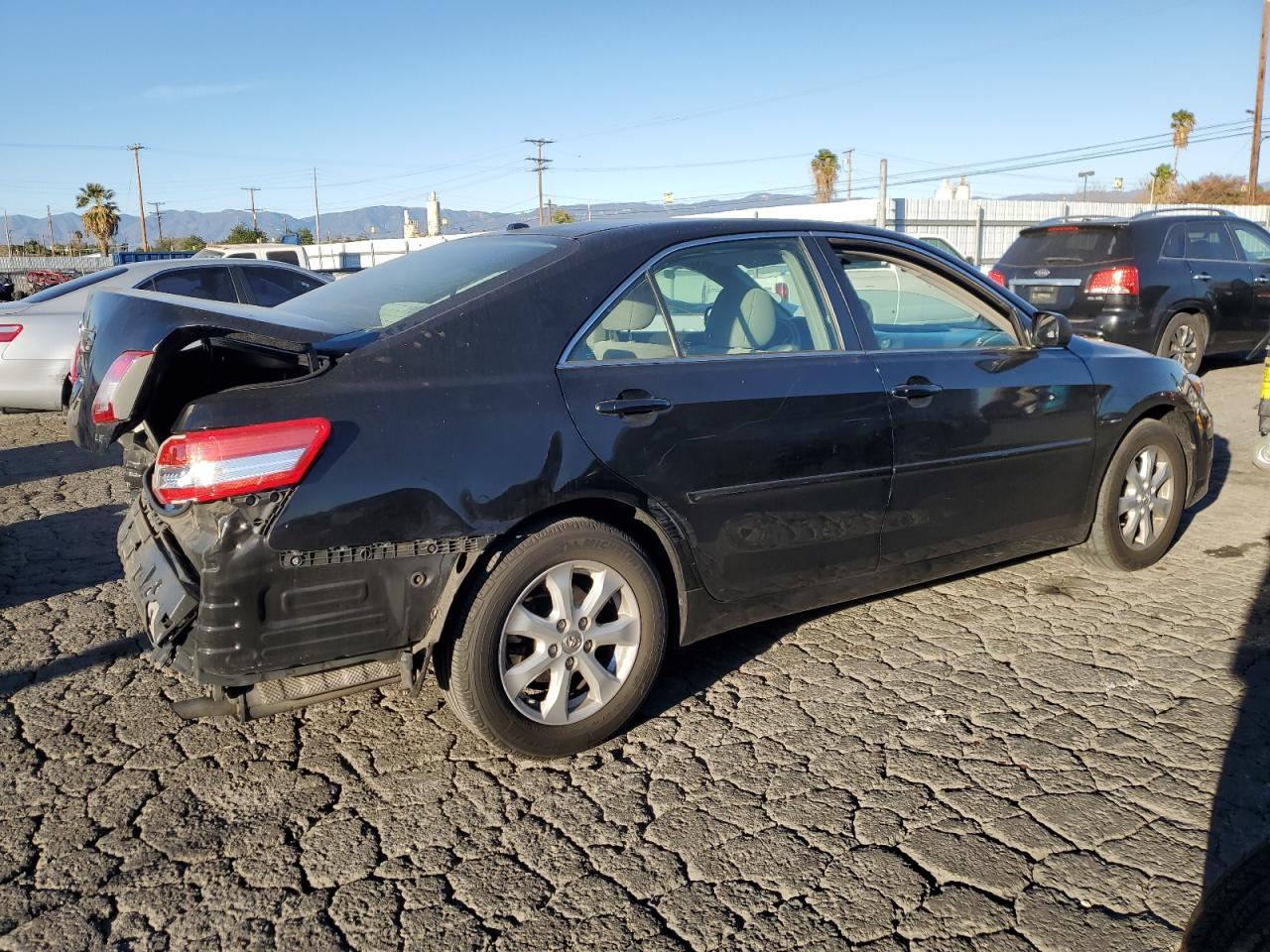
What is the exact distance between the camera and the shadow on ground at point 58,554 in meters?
4.90

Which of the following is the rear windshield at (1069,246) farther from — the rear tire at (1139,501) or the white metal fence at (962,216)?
the white metal fence at (962,216)

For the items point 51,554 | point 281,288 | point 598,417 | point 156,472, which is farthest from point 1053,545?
point 281,288

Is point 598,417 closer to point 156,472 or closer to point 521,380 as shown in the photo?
point 521,380

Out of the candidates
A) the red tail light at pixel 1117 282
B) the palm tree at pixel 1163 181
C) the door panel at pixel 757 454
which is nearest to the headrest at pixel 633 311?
the door panel at pixel 757 454

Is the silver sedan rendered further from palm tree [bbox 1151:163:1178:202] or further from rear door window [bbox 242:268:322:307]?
palm tree [bbox 1151:163:1178:202]

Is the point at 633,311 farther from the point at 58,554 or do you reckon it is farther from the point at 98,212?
the point at 98,212

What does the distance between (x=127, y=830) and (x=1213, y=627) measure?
414 centimetres

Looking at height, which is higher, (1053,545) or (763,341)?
(763,341)

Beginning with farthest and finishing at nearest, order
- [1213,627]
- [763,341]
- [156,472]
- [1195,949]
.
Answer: [1213,627], [763,341], [156,472], [1195,949]

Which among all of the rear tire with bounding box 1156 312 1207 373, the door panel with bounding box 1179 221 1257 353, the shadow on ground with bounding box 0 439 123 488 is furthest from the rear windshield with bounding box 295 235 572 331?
the door panel with bounding box 1179 221 1257 353

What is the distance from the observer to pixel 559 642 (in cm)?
316

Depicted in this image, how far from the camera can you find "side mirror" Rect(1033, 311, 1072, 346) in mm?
4391

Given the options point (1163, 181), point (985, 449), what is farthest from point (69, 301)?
point (1163, 181)

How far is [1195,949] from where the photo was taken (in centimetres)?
169
